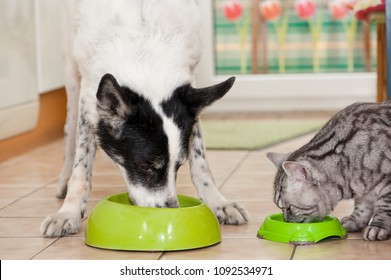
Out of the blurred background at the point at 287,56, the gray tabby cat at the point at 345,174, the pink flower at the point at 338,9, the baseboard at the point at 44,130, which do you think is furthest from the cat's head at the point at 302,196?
the pink flower at the point at 338,9

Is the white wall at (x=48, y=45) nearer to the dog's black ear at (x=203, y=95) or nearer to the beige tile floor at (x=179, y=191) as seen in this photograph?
the beige tile floor at (x=179, y=191)

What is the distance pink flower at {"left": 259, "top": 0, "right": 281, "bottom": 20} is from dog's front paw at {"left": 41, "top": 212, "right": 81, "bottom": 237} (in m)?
4.64

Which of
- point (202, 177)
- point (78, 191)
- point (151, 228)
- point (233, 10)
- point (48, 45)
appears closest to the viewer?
point (151, 228)

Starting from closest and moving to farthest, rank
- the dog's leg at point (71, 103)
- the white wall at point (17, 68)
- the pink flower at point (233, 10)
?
the dog's leg at point (71, 103), the white wall at point (17, 68), the pink flower at point (233, 10)

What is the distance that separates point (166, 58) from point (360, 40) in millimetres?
4730

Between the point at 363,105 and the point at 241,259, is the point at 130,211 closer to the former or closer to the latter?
the point at 241,259

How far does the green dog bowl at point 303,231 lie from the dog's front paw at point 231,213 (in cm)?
28

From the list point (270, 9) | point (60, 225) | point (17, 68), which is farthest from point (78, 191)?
point (270, 9)

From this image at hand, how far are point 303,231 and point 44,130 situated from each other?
3.18 meters

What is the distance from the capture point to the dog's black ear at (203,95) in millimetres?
2945

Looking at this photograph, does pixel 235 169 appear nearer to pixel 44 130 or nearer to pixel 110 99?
pixel 44 130

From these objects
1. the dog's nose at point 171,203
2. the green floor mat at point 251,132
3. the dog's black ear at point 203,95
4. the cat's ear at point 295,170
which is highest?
the dog's black ear at point 203,95

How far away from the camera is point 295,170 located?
2998 millimetres

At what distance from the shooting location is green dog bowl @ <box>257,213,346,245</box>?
2930 mm
